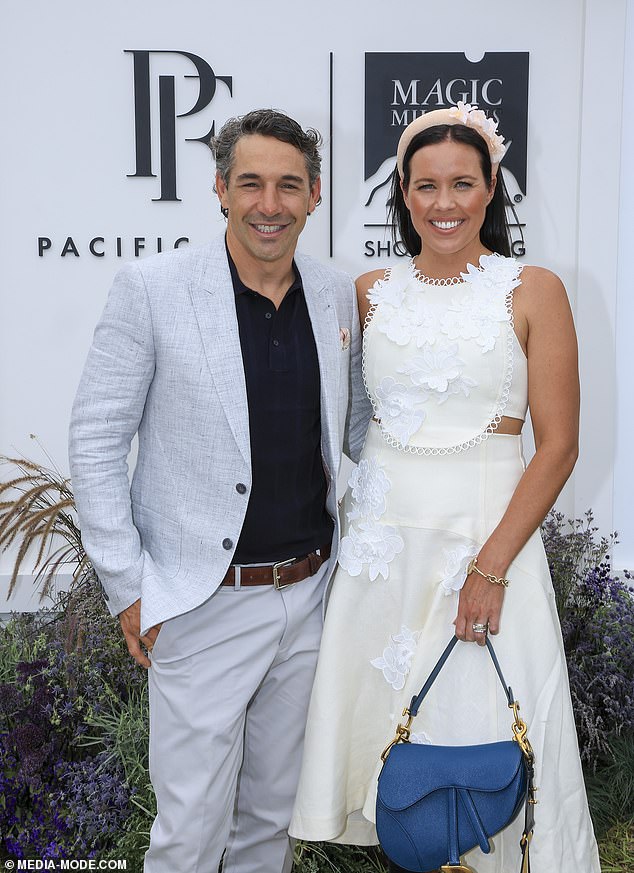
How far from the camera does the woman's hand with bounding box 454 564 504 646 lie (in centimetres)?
215

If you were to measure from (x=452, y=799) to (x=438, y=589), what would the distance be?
19.3 inches

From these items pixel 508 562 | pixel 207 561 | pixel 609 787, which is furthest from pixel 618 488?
pixel 207 561

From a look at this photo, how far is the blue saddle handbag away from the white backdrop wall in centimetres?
264

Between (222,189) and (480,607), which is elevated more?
(222,189)

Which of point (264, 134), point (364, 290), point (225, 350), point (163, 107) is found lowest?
point (225, 350)

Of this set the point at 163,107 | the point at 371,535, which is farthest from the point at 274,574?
the point at 163,107


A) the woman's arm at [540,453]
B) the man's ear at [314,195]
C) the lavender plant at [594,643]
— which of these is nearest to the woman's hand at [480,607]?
the woman's arm at [540,453]

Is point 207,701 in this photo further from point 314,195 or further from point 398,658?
point 314,195

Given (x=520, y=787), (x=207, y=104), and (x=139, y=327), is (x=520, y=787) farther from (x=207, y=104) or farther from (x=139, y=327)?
(x=207, y=104)

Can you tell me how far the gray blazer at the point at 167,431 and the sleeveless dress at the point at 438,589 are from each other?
0.38m

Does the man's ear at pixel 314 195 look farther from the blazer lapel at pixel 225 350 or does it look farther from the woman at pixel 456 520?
the blazer lapel at pixel 225 350

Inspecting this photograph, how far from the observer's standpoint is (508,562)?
2148 mm

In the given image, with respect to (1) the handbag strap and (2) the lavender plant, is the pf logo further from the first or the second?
(1) the handbag strap

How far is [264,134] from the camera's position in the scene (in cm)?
222
